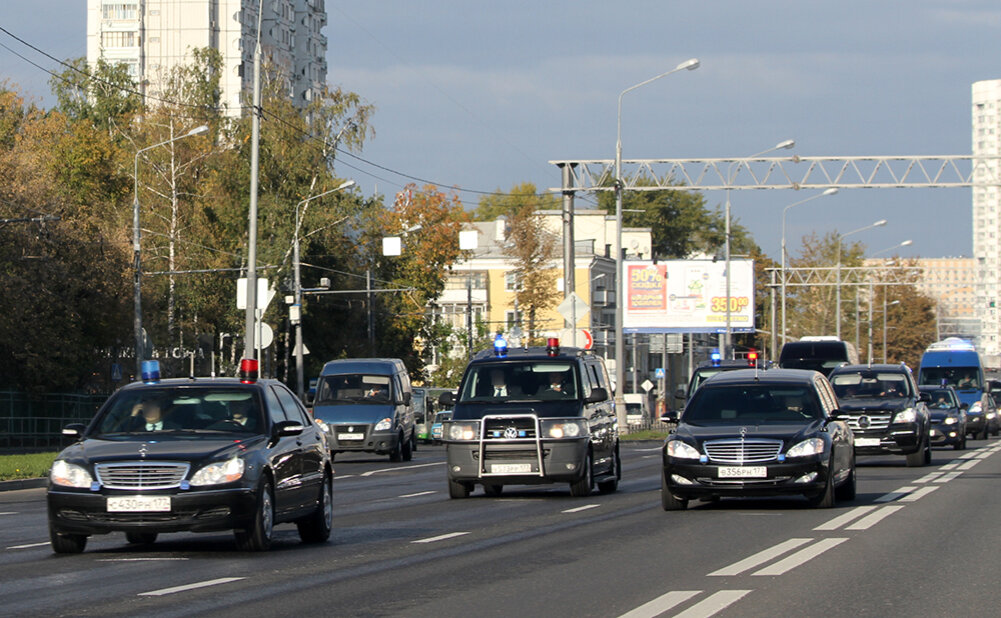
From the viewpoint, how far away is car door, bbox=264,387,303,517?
44.6 ft

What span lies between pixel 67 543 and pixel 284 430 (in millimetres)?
2052

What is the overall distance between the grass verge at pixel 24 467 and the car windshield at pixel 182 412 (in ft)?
45.4

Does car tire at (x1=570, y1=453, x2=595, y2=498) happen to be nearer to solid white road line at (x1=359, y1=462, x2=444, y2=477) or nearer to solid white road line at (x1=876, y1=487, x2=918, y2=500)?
solid white road line at (x1=876, y1=487, x2=918, y2=500)

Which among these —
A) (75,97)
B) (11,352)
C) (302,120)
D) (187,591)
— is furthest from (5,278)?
(75,97)

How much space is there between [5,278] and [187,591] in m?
38.4

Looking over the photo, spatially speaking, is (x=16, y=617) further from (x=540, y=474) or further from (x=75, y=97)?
(x=75, y=97)

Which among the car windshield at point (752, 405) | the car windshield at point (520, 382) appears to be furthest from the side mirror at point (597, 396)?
the car windshield at point (752, 405)

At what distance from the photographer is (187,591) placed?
1066 centimetres

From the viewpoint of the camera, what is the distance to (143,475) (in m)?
12.8

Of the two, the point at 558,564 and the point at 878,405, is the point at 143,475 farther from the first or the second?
the point at 878,405

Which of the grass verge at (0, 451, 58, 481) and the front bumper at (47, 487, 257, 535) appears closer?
the front bumper at (47, 487, 257, 535)

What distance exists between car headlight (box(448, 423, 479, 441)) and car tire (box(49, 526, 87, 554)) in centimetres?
792

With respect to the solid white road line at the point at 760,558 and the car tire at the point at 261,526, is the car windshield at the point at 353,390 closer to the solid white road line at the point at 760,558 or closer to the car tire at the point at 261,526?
the car tire at the point at 261,526

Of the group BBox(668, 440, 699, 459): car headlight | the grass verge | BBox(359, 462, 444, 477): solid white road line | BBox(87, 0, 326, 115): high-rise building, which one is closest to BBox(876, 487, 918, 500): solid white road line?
BBox(668, 440, 699, 459): car headlight
